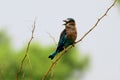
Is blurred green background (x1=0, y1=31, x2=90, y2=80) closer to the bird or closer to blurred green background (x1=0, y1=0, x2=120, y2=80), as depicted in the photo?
blurred green background (x1=0, y1=0, x2=120, y2=80)

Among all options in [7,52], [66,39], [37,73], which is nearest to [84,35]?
[66,39]

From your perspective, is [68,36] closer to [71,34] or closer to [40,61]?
[71,34]

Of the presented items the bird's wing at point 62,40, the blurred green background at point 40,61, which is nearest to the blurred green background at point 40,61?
the blurred green background at point 40,61

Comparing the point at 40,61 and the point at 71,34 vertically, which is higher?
the point at 71,34

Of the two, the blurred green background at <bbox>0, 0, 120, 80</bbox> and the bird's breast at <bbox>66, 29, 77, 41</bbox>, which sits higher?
the bird's breast at <bbox>66, 29, 77, 41</bbox>

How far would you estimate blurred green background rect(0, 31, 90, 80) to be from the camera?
26.6 meters

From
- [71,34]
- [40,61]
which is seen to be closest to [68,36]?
[71,34]

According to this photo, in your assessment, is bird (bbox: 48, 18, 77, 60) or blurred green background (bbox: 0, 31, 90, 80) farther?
blurred green background (bbox: 0, 31, 90, 80)

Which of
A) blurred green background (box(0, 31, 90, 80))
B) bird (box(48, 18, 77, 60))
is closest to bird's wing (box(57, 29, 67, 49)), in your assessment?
bird (box(48, 18, 77, 60))

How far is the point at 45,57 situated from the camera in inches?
1112

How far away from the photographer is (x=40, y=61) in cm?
2805

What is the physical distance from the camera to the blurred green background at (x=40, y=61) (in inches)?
1049

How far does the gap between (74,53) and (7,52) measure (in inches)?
136

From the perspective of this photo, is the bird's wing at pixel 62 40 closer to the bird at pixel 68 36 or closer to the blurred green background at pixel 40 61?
the bird at pixel 68 36
